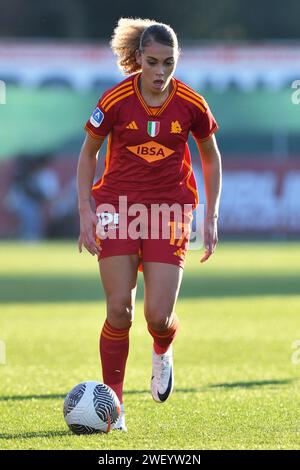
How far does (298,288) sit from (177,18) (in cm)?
2677

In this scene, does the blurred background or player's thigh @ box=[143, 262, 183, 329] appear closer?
player's thigh @ box=[143, 262, 183, 329]

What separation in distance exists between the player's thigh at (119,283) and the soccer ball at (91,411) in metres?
0.44

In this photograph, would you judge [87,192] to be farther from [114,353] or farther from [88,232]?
[114,353]

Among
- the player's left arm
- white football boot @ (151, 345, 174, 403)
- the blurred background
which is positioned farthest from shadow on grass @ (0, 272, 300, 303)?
the blurred background

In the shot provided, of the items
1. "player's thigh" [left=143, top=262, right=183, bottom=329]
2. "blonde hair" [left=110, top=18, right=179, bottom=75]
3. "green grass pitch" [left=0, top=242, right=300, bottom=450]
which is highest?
"blonde hair" [left=110, top=18, right=179, bottom=75]

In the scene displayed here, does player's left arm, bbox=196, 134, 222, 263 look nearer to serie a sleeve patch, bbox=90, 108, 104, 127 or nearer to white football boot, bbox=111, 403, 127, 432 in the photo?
serie a sleeve patch, bbox=90, 108, 104, 127

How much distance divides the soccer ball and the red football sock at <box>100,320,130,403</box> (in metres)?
0.28

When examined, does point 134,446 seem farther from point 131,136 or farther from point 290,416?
point 131,136

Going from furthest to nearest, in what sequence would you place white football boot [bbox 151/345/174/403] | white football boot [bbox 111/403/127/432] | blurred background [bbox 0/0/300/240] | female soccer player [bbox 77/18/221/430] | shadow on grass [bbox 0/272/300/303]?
blurred background [bbox 0/0/300/240] → shadow on grass [bbox 0/272/300/303] → white football boot [bbox 151/345/174/403] → female soccer player [bbox 77/18/221/430] → white football boot [bbox 111/403/127/432]

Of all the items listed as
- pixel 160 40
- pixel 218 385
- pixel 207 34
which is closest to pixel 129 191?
pixel 160 40

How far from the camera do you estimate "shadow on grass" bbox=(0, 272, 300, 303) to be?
1505 centimetres

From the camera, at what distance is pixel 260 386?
7.91m

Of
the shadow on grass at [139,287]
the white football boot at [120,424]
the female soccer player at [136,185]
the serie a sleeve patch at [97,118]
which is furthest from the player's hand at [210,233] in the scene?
the shadow on grass at [139,287]

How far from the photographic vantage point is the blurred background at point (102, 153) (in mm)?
26500
